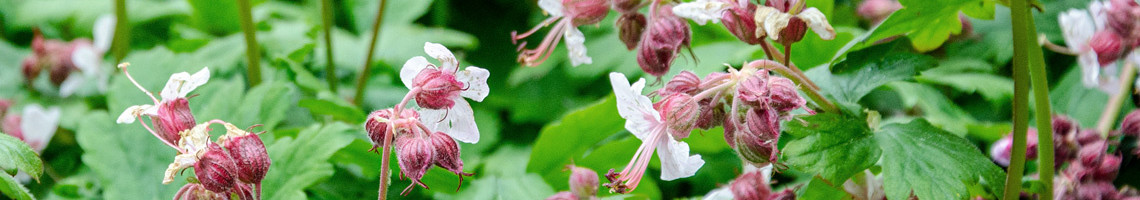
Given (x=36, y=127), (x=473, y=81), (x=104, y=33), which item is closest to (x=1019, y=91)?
(x=473, y=81)

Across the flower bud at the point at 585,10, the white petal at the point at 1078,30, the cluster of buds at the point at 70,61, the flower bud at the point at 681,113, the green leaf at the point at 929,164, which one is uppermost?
the flower bud at the point at 681,113

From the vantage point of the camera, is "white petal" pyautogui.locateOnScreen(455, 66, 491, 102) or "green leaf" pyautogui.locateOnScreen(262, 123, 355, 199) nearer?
"white petal" pyautogui.locateOnScreen(455, 66, 491, 102)

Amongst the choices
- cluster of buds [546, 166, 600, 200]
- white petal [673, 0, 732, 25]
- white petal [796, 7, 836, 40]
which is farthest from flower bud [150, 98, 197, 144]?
white petal [796, 7, 836, 40]

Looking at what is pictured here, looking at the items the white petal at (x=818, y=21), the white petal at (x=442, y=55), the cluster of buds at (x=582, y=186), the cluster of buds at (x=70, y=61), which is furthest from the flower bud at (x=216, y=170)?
the cluster of buds at (x=70, y=61)

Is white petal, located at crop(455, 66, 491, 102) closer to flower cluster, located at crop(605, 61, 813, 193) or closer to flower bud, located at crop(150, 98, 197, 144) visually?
flower cluster, located at crop(605, 61, 813, 193)

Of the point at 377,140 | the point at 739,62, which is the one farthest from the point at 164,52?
the point at 739,62

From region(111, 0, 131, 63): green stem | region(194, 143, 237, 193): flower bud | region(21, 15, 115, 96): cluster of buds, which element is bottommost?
region(21, 15, 115, 96): cluster of buds

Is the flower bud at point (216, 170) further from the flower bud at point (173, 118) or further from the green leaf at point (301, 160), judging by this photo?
the green leaf at point (301, 160)
